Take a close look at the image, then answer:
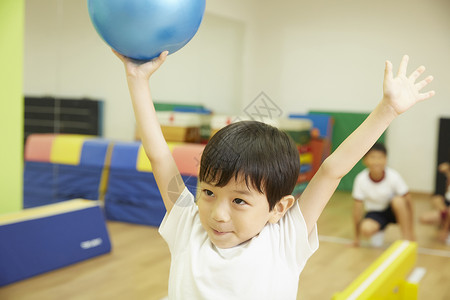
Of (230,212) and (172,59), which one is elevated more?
(172,59)

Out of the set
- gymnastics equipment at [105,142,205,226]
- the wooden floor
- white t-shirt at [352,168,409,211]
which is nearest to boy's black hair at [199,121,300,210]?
the wooden floor

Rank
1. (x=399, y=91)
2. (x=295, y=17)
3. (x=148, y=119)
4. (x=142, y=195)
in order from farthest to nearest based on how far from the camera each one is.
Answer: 1. (x=142, y=195)
2. (x=295, y=17)
3. (x=148, y=119)
4. (x=399, y=91)

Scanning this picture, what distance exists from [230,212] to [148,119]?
256 mm

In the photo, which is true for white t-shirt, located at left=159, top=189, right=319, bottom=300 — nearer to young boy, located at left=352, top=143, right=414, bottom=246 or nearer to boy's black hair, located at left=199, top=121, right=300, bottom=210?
boy's black hair, located at left=199, top=121, right=300, bottom=210

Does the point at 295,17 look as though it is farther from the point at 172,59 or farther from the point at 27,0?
the point at 27,0

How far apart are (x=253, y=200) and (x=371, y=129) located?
0.80 feet

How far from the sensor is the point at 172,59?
12.6ft

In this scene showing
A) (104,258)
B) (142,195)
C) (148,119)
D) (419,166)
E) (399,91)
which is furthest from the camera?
(142,195)

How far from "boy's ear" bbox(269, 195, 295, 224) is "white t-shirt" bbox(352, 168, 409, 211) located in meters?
2.57

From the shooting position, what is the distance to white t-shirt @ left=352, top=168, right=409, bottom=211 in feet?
11.1

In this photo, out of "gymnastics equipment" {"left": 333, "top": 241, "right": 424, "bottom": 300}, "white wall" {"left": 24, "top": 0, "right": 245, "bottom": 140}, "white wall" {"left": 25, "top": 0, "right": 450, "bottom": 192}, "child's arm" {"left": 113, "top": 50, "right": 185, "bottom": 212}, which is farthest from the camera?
"white wall" {"left": 24, "top": 0, "right": 245, "bottom": 140}

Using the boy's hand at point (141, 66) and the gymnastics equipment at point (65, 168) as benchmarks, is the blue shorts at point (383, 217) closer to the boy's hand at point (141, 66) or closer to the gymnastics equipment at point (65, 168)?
the gymnastics equipment at point (65, 168)

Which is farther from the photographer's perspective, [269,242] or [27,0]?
[27,0]

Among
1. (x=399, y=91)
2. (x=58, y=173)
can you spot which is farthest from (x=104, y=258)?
(x=399, y=91)
